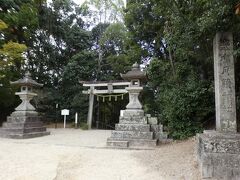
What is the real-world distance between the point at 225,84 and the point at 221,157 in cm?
164

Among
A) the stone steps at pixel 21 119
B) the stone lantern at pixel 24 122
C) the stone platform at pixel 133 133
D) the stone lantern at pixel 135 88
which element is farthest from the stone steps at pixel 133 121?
the stone steps at pixel 21 119

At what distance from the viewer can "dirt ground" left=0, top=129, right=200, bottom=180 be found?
5.71 metres

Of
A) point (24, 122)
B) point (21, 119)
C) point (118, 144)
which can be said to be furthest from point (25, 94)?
point (118, 144)

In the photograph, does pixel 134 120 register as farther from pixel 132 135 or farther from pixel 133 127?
pixel 132 135

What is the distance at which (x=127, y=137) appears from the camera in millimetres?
10258

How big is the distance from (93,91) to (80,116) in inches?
128

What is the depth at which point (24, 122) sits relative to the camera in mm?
13078

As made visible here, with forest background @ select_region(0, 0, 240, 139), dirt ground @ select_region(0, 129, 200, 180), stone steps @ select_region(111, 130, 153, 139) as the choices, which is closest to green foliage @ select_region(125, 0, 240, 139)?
forest background @ select_region(0, 0, 240, 139)

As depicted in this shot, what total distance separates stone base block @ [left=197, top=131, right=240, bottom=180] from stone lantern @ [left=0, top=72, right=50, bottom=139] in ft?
32.1

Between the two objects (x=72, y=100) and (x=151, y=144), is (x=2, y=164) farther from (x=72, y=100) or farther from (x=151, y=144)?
(x=72, y=100)

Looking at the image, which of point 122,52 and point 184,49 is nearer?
point 184,49

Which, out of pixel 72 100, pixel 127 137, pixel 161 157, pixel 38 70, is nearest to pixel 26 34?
pixel 38 70

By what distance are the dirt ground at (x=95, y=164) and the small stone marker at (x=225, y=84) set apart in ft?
4.20

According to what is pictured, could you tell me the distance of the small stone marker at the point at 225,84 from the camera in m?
5.61
